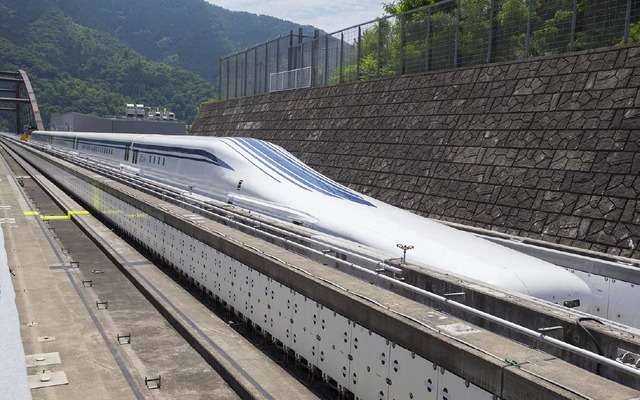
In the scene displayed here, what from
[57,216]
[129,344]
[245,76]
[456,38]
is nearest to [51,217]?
[57,216]

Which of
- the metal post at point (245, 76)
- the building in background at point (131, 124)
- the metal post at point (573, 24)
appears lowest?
the building in background at point (131, 124)

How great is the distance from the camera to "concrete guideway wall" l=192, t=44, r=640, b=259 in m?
14.4

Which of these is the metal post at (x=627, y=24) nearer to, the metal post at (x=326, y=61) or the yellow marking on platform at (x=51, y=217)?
the metal post at (x=326, y=61)

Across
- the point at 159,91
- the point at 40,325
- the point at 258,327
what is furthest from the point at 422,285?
the point at 159,91

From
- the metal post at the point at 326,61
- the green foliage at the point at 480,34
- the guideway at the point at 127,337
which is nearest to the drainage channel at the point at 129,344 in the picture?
the guideway at the point at 127,337

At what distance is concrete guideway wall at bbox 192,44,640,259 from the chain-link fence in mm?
841

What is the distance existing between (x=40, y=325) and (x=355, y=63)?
23557 mm

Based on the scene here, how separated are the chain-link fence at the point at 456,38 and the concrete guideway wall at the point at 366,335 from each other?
12.8 meters

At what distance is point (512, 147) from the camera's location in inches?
692

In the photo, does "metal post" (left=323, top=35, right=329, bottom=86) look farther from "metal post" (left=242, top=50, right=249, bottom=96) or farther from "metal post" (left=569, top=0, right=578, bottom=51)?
"metal post" (left=569, top=0, right=578, bottom=51)

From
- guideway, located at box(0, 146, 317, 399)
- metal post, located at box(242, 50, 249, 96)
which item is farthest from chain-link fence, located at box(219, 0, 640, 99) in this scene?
guideway, located at box(0, 146, 317, 399)

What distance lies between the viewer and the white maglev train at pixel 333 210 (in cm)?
872

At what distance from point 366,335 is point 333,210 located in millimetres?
5834

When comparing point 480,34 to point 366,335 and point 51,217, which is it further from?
point 366,335
